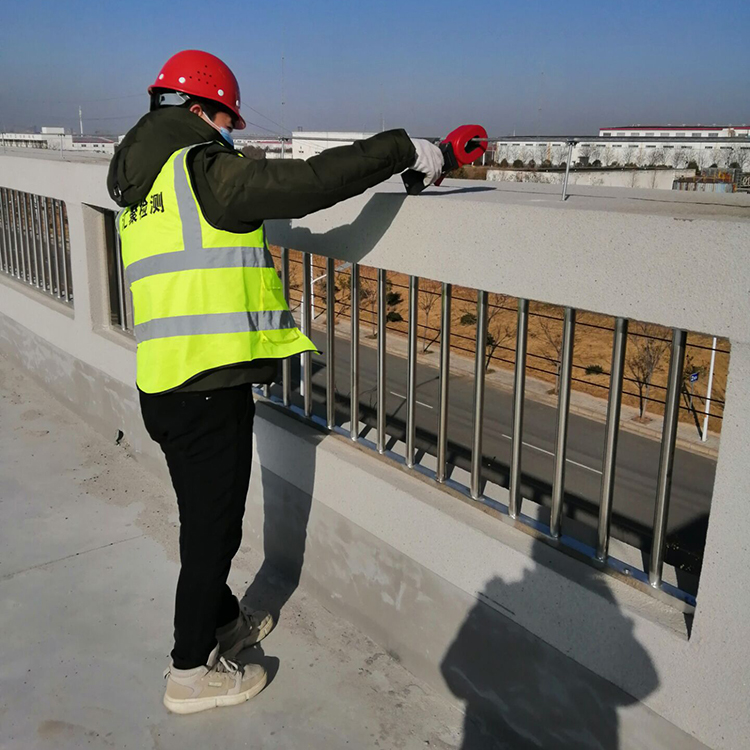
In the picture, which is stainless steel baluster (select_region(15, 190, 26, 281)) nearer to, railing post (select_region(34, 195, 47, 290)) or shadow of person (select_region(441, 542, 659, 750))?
railing post (select_region(34, 195, 47, 290))

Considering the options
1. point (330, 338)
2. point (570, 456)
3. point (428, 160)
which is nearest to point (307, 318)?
point (330, 338)

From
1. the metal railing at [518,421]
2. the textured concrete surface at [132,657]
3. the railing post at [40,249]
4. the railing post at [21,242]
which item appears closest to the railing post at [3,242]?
the railing post at [21,242]

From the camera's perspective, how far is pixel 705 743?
264 cm

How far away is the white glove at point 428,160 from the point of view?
10.1 ft

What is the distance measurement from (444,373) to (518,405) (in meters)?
0.40

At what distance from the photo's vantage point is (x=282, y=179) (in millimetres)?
2713

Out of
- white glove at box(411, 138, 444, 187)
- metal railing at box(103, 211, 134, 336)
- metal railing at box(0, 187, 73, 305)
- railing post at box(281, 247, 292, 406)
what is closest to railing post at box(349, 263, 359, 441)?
railing post at box(281, 247, 292, 406)

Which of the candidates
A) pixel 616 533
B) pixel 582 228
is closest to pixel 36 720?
pixel 582 228

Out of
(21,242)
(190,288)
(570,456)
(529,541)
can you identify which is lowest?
(570,456)

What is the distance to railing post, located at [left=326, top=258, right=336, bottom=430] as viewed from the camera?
12.9 feet

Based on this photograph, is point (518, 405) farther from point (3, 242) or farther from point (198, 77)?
point (3, 242)

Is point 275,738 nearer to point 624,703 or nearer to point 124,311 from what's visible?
point 624,703

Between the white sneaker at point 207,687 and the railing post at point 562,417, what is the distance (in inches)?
61.3

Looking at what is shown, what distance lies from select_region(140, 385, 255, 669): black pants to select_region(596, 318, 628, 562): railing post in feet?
4.62
